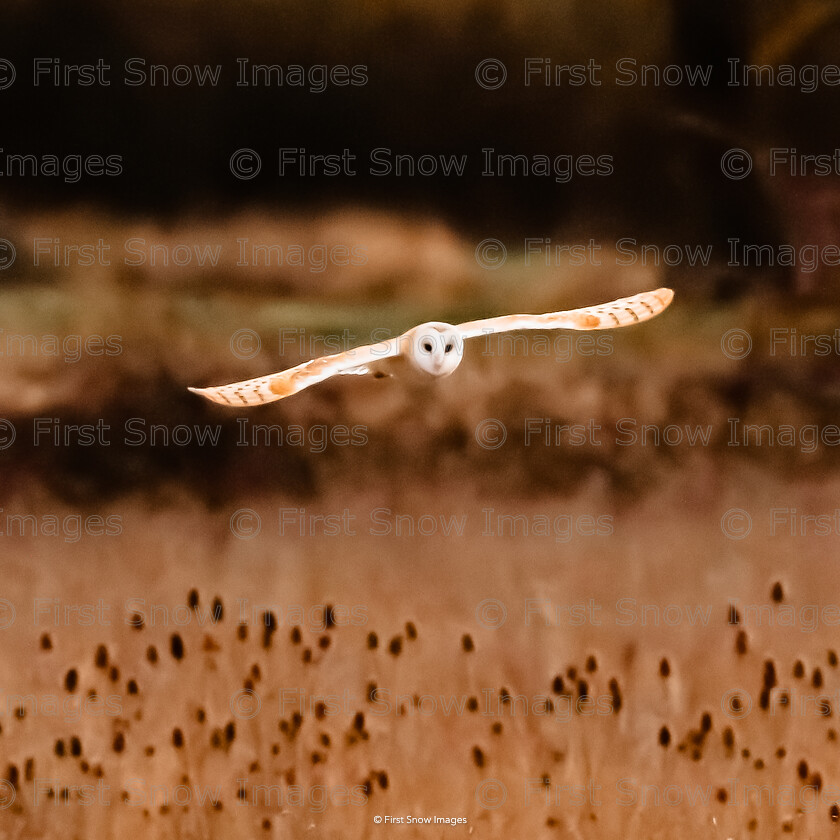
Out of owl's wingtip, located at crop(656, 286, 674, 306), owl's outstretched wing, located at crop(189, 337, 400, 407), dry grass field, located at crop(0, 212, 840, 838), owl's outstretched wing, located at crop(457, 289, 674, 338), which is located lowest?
dry grass field, located at crop(0, 212, 840, 838)

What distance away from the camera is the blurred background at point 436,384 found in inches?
44.3

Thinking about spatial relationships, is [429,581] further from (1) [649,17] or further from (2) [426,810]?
(1) [649,17]

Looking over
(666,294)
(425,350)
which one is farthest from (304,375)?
(666,294)

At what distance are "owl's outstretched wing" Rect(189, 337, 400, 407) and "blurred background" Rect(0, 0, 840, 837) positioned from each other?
0.08m

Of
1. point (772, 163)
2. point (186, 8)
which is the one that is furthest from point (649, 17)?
point (186, 8)

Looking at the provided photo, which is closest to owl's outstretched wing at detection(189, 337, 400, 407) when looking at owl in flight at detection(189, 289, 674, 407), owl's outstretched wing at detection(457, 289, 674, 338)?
owl in flight at detection(189, 289, 674, 407)

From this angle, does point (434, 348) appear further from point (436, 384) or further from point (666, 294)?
point (666, 294)

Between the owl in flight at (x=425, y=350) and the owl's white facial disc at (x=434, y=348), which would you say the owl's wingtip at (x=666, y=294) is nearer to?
the owl in flight at (x=425, y=350)

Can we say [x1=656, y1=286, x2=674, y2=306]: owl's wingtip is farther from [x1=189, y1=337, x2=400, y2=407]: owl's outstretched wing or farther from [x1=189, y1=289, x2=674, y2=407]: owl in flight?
[x1=189, y1=337, x2=400, y2=407]: owl's outstretched wing

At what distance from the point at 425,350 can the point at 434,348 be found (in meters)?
0.01

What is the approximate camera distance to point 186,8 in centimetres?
117

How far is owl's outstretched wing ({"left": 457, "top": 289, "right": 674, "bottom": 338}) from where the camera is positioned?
3.51ft

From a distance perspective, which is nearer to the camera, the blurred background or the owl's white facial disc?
the owl's white facial disc

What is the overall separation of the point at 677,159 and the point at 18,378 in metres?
1.08
